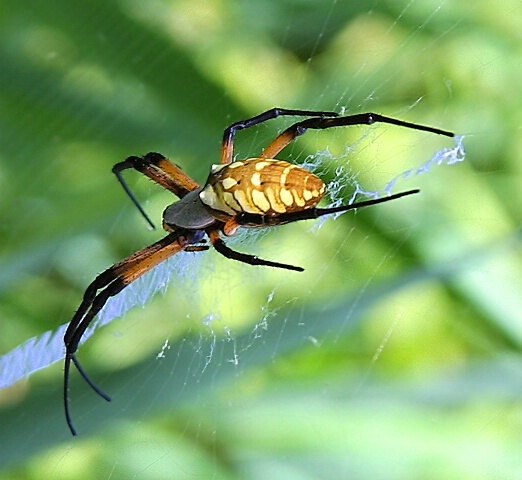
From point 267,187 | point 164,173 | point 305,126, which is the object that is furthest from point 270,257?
point 267,187

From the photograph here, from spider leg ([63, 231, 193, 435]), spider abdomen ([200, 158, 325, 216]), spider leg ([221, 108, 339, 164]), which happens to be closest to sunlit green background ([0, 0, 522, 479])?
spider leg ([221, 108, 339, 164])

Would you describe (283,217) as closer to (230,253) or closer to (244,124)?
(230,253)

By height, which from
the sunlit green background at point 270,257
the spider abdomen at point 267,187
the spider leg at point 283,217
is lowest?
the sunlit green background at point 270,257

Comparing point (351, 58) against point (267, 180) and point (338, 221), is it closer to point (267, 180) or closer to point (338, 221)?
point (338, 221)

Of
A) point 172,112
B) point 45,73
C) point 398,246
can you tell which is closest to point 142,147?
point 172,112

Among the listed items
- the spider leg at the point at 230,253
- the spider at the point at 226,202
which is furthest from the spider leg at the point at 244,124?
the spider leg at the point at 230,253

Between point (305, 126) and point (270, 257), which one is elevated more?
point (305, 126)

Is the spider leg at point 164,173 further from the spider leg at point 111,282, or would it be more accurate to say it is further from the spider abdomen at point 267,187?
the spider abdomen at point 267,187
